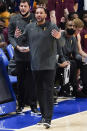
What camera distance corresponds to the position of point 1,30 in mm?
9406

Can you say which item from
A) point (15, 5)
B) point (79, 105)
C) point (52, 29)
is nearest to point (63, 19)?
point (15, 5)

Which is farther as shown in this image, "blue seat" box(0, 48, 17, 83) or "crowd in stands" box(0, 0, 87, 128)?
"blue seat" box(0, 48, 17, 83)

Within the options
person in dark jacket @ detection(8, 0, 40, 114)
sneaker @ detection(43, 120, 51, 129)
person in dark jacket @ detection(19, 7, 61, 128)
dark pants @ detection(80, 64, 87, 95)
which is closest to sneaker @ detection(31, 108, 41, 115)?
person in dark jacket @ detection(8, 0, 40, 114)

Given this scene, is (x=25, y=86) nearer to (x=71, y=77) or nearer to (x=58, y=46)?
(x=58, y=46)

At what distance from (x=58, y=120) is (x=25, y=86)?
94 cm

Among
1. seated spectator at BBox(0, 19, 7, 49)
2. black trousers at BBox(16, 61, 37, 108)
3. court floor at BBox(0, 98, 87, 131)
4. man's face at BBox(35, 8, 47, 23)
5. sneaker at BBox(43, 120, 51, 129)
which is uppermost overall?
man's face at BBox(35, 8, 47, 23)

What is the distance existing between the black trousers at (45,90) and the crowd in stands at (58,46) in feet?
0.59

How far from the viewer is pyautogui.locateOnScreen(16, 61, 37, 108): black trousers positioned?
773 centimetres

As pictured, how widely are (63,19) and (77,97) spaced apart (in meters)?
2.10

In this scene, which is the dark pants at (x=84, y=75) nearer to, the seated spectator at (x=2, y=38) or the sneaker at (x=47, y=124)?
the seated spectator at (x=2, y=38)

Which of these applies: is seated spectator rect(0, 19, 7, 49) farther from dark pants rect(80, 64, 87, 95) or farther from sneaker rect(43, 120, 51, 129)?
sneaker rect(43, 120, 51, 129)

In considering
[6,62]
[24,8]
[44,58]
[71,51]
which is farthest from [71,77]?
[44,58]

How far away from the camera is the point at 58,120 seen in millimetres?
7398

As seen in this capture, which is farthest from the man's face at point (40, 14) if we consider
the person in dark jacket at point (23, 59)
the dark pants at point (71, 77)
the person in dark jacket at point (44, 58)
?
the dark pants at point (71, 77)
